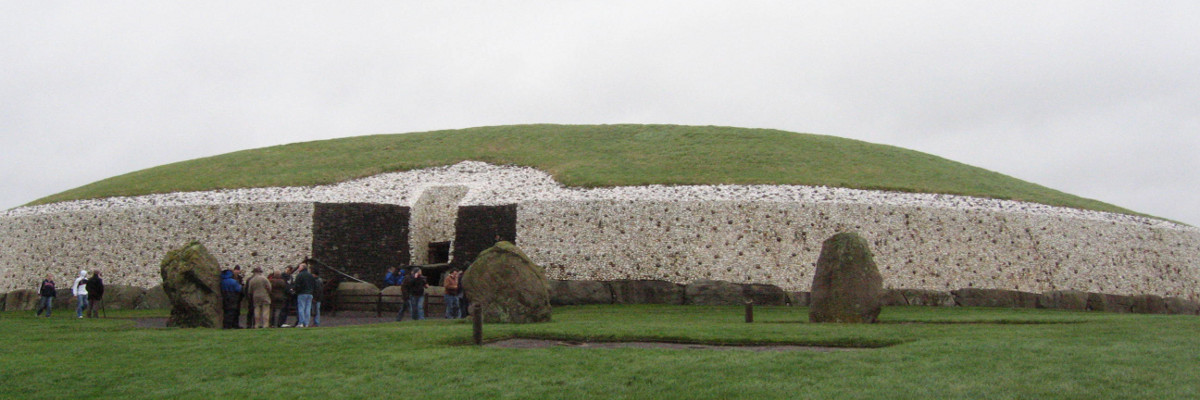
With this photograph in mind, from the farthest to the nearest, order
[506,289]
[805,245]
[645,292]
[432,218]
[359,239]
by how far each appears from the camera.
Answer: [432,218] → [359,239] → [805,245] → [645,292] → [506,289]

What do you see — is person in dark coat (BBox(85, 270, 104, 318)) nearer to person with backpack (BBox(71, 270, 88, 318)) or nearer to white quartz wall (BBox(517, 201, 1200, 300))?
person with backpack (BBox(71, 270, 88, 318))

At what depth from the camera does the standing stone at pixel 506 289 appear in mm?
16672

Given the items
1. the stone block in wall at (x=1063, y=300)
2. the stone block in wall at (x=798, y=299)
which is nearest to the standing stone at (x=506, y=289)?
the stone block in wall at (x=798, y=299)

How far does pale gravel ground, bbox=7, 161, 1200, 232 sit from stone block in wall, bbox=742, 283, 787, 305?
4.59 metres

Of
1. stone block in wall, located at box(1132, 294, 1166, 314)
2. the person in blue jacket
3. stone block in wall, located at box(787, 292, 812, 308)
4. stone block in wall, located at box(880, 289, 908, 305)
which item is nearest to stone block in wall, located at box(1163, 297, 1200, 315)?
stone block in wall, located at box(1132, 294, 1166, 314)

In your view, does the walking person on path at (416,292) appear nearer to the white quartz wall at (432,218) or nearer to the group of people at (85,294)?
the group of people at (85,294)

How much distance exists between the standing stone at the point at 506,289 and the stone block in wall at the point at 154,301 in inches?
547

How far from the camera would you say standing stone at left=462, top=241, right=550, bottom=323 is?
16672mm

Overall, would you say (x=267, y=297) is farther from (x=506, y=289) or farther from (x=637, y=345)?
(x=637, y=345)

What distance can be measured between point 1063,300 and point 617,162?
646 inches

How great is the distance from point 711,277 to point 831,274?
1044cm

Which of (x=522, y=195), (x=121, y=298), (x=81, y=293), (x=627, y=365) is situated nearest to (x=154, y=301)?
(x=121, y=298)

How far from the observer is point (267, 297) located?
1800cm

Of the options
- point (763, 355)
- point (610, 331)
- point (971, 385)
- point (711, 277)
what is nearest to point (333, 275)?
point (711, 277)
